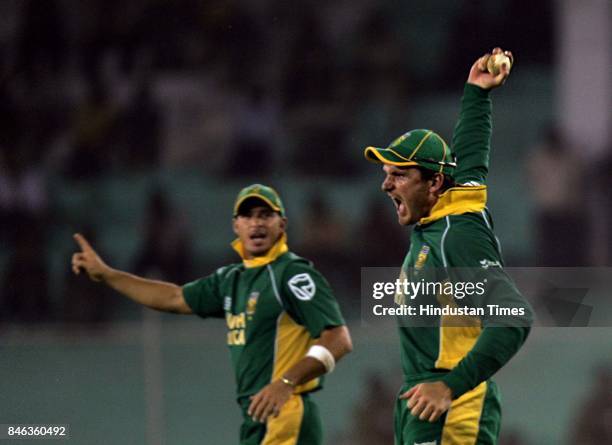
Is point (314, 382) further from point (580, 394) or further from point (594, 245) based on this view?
point (594, 245)

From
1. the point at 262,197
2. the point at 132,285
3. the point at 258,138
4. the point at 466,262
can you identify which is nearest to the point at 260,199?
the point at 262,197

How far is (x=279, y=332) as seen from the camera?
220 inches

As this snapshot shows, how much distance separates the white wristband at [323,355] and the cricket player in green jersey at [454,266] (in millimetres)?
779

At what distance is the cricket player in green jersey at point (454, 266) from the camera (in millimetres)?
4047

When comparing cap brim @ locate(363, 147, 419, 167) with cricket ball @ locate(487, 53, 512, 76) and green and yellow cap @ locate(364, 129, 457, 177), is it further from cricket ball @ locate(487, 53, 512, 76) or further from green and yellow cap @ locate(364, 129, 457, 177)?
cricket ball @ locate(487, 53, 512, 76)

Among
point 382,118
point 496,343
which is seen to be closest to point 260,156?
point 382,118

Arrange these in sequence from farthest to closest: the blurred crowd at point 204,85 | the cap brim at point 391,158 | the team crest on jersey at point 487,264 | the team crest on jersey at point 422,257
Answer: the blurred crowd at point 204,85 → the cap brim at point 391,158 → the team crest on jersey at point 422,257 → the team crest on jersey at point 487,264

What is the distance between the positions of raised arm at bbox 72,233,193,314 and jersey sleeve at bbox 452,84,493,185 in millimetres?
1869

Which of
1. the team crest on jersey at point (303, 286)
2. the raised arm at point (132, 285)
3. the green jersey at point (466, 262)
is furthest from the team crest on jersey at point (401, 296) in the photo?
the raised arm at point (132, 285)

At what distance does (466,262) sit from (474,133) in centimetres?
75

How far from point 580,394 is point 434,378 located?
495 centimetres

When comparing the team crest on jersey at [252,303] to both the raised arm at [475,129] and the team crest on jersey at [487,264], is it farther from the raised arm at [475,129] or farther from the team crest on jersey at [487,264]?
the team crest on jersey at [487,264]

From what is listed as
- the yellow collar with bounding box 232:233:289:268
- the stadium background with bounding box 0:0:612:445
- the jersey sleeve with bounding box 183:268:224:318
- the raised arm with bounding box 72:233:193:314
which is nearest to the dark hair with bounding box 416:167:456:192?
the yellow collar with bounding box 232:233:289:268

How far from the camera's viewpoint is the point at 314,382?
A: 5.59m
